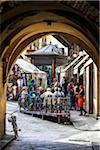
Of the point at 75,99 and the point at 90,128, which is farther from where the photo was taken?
the point at 75,99

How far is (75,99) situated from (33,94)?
7.84ft

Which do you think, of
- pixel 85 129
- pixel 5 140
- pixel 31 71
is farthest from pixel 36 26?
pixel 31 71

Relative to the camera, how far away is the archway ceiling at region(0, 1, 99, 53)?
28.5 feet

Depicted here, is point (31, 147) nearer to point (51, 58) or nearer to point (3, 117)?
point (3, 117)

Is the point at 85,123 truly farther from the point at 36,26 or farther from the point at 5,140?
the point at 36,26

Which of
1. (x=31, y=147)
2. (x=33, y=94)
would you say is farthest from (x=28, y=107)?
(x=31, y=147)

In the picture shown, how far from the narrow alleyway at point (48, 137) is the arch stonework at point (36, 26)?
1305 mm

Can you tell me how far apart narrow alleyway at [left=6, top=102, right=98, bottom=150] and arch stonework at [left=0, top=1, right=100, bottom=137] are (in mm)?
1305

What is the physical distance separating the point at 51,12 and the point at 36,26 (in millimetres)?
3998

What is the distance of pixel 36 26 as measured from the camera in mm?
15938

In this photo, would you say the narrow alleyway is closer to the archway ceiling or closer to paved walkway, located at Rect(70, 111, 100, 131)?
paved walkway, located at Rect(70, 111, 100, 131)

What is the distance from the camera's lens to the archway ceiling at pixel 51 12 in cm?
867

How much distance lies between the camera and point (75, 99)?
90.3 ft

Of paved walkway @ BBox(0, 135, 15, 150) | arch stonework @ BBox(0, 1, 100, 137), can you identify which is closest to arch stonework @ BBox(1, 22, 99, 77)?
arch stonework @ BBox(0, 1, 100, 137)
